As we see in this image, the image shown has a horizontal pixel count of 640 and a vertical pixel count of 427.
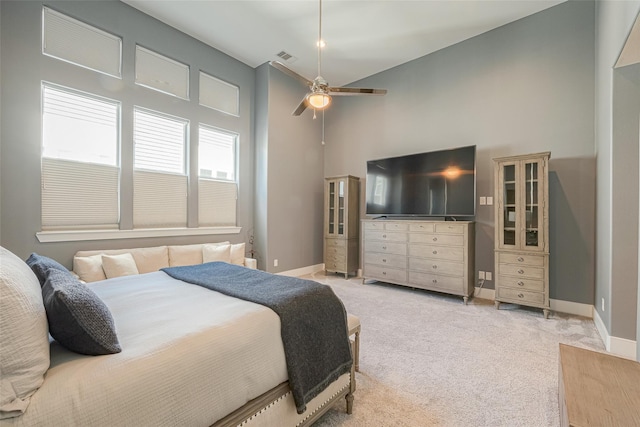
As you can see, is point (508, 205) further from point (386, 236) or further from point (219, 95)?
point (219, 95)

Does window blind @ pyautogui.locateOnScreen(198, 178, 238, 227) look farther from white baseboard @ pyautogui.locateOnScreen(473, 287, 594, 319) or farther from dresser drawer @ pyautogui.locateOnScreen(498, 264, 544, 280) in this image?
white baseboard @ pyautogui.locateOnScreen(473, 287, 594, 319)

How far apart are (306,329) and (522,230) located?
3.11 metres

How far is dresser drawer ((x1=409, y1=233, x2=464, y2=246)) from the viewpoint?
12.3ft

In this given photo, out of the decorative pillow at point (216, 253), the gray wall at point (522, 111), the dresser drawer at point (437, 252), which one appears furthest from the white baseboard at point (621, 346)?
the decorative pillow at point (216, 253)

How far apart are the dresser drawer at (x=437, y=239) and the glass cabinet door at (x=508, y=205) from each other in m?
0.50

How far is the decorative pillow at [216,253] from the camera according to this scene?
12.9 ft

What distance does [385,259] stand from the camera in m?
4.44

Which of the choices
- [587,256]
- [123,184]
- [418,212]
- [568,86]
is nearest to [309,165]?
[418,212]

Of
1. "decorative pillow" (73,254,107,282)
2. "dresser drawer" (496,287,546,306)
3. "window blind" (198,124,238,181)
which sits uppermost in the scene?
"window blind" (198,124,238,181)

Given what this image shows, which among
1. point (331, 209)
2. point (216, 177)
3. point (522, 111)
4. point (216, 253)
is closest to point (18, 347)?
point (216, 253)

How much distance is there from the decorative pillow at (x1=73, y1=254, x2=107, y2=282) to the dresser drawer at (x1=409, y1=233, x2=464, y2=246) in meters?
3.90

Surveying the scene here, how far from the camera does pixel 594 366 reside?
1493 mm

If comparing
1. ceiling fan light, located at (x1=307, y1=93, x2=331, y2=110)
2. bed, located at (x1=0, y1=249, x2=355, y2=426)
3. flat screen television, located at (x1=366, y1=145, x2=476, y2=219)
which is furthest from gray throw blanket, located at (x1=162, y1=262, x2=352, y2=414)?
flat screen television, located at (x1=366, y1=145, x2=476, y2=219)

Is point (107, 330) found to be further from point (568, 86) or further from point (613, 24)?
point (568, 86)
